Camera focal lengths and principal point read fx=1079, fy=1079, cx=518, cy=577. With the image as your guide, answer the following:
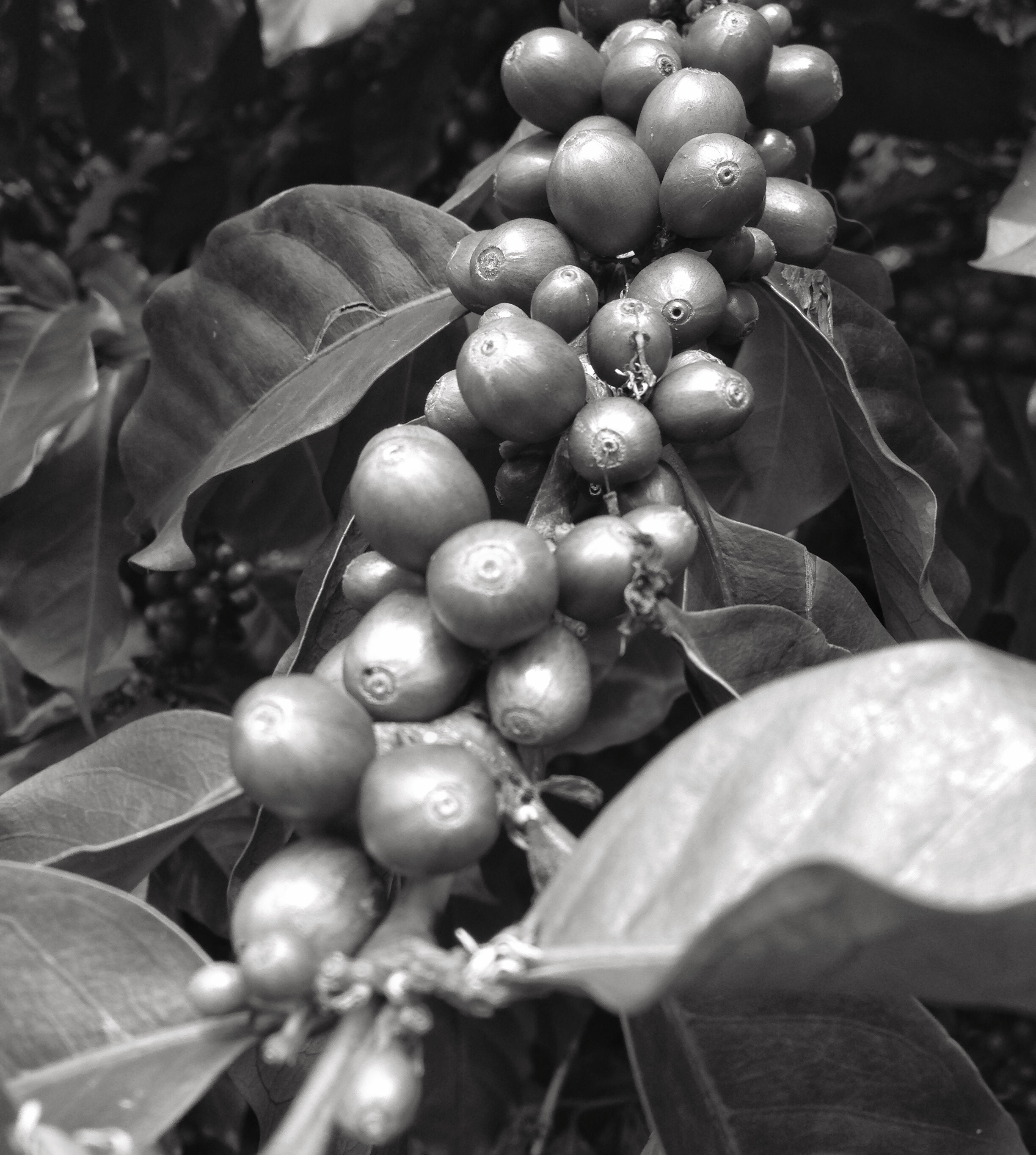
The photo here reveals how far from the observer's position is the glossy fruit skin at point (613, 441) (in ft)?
2.80

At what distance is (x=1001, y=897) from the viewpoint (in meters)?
0.52

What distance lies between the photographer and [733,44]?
109 centimetres

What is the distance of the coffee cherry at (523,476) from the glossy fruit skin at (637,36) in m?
0.47

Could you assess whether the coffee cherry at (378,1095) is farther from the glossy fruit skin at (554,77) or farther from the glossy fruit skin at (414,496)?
the glossy fruit skin at (554,77)

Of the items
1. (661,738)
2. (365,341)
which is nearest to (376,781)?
(365,341)

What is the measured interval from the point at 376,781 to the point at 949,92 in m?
1.76

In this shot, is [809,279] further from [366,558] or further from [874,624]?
[366,558]

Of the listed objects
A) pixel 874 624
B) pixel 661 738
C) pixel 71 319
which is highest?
pixel 71 319

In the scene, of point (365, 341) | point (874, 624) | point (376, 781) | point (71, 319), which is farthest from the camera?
point (71, 319)

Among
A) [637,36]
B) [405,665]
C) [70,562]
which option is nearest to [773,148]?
[637,36]

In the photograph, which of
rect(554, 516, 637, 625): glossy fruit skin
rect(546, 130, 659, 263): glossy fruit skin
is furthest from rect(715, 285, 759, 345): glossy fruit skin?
rect(554, 516, 637, 625): glossy fruit skin

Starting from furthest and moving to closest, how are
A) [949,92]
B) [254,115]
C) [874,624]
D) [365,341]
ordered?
[254,115] < [949,92] < [365,341] < [874,624]

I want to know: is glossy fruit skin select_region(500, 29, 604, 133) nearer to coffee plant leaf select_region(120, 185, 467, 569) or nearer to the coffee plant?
the coffee plant

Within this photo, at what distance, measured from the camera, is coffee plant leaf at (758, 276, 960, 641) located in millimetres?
1078
